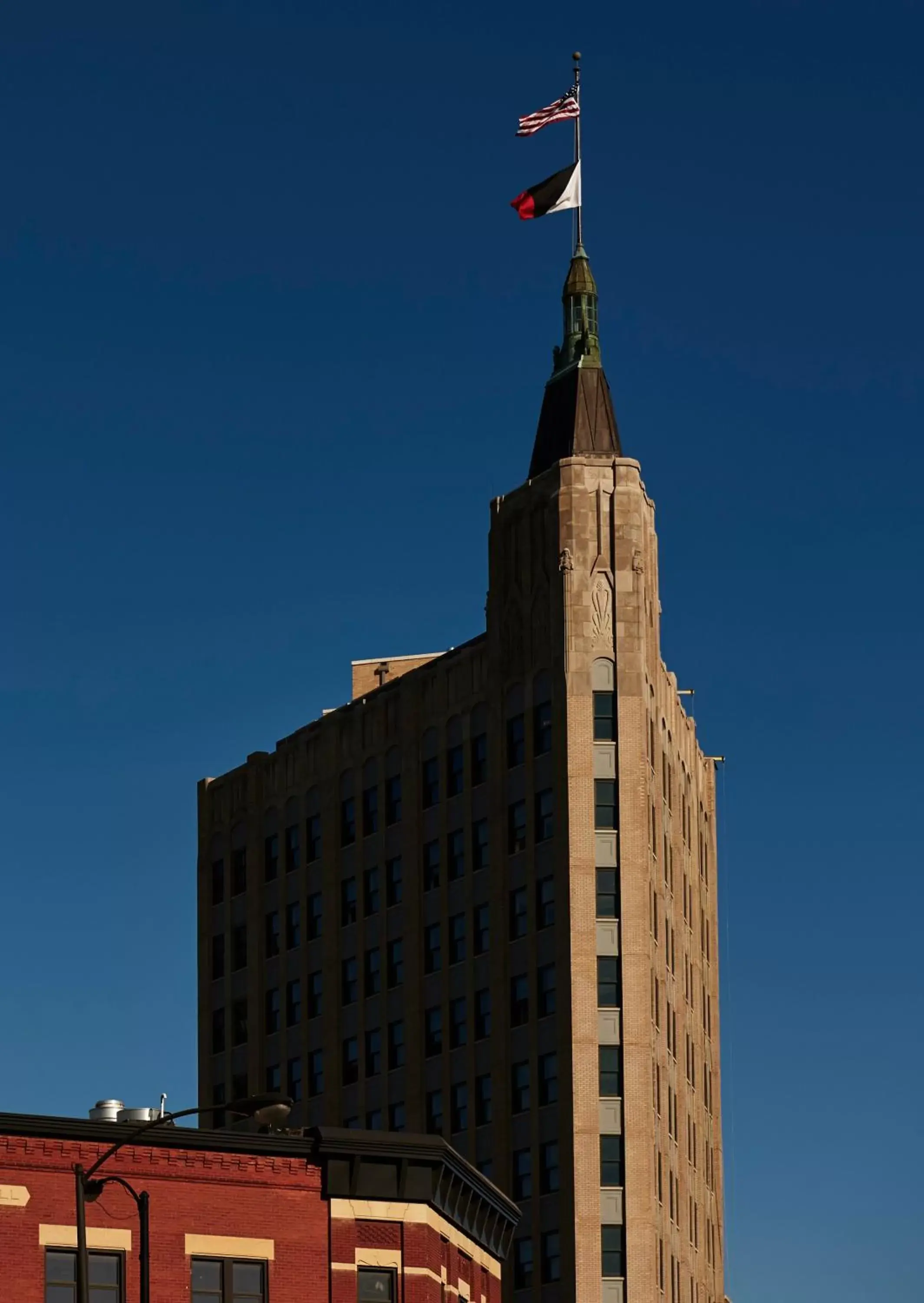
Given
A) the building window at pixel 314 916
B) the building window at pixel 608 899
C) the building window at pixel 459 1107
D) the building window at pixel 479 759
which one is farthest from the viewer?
the building window at pixel 314 916

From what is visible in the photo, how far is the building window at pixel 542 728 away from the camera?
4793 inches

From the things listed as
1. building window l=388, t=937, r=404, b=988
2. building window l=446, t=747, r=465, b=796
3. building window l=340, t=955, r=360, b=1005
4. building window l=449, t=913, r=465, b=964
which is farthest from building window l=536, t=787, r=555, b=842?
building window l=340, t=955, r=360, b=1005

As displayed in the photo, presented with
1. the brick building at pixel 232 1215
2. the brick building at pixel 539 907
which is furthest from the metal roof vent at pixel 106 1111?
the brick building at pixel 539 907

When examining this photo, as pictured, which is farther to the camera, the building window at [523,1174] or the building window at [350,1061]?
the building window at [350,1061]

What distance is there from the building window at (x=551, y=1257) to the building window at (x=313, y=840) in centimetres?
2766

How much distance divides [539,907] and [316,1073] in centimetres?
1880

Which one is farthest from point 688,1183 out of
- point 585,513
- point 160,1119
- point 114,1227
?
point 160,1119

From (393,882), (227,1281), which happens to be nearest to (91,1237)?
(227,1281)

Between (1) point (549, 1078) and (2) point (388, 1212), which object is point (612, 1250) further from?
(2) point (388, 1212)

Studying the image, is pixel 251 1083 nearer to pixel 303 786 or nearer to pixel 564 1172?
pixel 303 786

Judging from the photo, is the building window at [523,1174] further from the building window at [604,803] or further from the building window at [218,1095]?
the building window at [218,1095]

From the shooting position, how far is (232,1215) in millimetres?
64250

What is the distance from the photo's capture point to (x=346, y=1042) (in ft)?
433

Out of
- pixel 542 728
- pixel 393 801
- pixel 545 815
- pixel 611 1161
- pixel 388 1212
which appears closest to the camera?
pixel 388 1212
